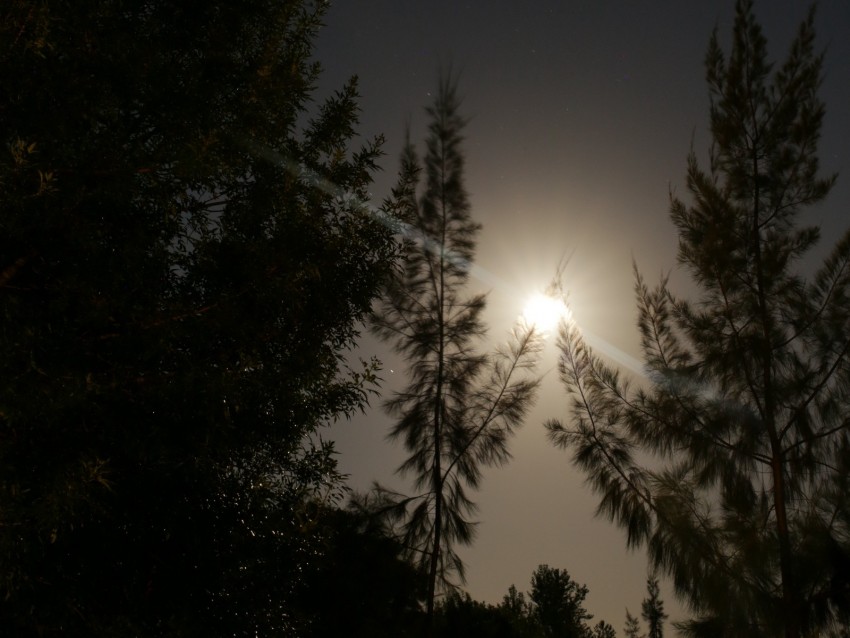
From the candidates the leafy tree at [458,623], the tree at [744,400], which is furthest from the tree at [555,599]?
the tree at [744,400]

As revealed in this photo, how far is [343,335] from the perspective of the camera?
24.2 feet

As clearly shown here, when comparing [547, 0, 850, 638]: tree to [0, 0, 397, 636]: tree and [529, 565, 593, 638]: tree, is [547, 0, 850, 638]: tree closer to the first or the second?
[0, 0, 397, 636]: tree

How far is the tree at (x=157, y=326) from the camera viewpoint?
4.95 metres

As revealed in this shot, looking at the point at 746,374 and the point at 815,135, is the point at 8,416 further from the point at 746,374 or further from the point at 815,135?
the point at 815,135

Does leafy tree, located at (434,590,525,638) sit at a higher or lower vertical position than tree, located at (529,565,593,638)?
lower

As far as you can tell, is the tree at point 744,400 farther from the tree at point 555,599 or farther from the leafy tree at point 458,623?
the tree at point 555,599

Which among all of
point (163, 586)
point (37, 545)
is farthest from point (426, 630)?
point (37, 545)

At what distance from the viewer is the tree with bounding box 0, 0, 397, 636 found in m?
4.95

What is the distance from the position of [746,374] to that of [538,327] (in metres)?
4.64

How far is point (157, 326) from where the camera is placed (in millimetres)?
5559

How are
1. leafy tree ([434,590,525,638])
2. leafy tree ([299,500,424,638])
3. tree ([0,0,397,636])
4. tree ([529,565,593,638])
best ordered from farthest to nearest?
1. tree ([529,565,593,638])
2. leafy tree ([434,590,525,638])
3. leafy tree ([299,500,424,638])
4. tree ([0,0,397,636])

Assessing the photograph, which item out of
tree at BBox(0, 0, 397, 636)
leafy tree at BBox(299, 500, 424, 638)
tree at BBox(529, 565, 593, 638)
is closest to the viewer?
tree at BBox(0, 0, 397, 636)

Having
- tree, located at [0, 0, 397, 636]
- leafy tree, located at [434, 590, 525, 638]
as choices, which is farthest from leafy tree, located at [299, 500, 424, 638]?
tree, located at [0, 0, 397, 636]

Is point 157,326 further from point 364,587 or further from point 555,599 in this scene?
point 555,599
